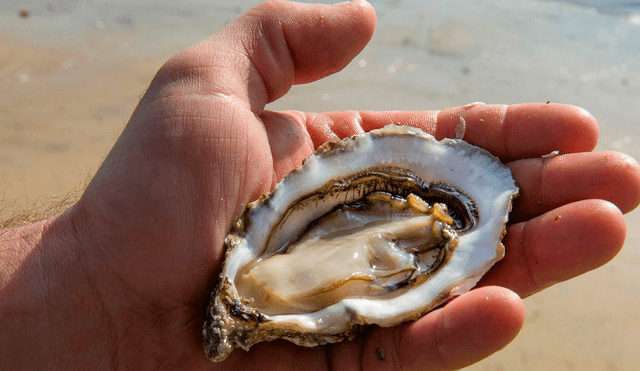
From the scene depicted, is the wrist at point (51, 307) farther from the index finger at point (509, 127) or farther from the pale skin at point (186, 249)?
the index finger at point (509, 127)

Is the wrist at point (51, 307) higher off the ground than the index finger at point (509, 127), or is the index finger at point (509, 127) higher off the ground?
the index finger at point (509, 127)

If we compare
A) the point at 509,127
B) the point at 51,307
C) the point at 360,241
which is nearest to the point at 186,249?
the point at 51,307

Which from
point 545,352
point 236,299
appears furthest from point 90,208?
point 545,352

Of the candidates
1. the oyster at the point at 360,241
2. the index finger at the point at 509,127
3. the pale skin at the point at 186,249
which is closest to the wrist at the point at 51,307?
the pale skin at the point at 186,249

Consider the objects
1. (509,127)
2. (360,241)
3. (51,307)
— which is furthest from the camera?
(509,127)

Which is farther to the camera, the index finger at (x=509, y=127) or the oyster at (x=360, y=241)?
the index finger at (x=509, y=127)

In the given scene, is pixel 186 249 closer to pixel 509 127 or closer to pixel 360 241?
pixel 360 241

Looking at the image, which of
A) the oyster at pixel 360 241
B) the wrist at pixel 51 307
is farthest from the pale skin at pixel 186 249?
the oyster at pixel 360 241
